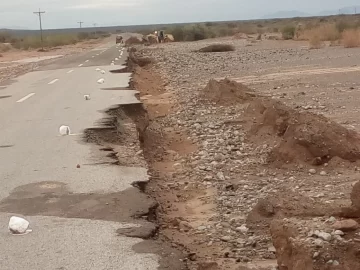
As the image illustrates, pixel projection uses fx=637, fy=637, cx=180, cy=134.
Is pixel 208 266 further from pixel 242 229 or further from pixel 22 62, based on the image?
pixel 22 62

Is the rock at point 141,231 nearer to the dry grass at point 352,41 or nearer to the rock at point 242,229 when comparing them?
the rock at point 242,229

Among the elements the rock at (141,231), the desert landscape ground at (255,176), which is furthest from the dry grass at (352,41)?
the rock at (141,231)

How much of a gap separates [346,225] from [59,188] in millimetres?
3840

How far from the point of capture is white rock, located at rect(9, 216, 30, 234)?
6016 millimetres

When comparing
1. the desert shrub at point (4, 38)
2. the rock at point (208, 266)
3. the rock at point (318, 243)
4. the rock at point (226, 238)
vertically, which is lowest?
the desert shrub at point (4, 38)

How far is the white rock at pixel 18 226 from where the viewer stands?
6016 mm

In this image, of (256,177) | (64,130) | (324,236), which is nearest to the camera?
(324,236)

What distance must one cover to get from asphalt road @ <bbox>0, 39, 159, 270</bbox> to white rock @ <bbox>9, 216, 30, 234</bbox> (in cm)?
7

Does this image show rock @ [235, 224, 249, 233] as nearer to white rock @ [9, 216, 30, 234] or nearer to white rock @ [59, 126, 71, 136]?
white rock @ [9, 216, 30, 234]

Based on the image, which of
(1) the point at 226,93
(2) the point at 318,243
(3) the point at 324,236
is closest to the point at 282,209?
(3) the point at 324,236

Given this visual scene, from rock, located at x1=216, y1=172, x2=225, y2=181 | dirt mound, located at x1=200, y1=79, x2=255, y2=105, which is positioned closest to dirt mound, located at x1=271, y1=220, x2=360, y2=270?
rock, located at x1=216, y1=172, x2=225, y2=181

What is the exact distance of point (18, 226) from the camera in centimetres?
602

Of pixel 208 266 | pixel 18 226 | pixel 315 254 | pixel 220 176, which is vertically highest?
pixel 315 254

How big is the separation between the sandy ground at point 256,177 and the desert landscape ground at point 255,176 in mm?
14
